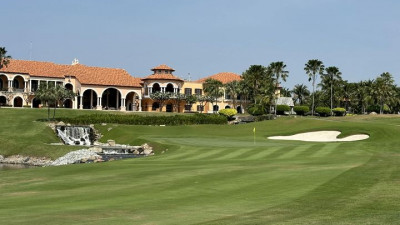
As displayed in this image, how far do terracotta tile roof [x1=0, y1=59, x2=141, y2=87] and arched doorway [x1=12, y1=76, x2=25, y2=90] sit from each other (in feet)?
6.72

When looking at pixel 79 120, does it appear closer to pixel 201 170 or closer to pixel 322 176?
pixel 201 170

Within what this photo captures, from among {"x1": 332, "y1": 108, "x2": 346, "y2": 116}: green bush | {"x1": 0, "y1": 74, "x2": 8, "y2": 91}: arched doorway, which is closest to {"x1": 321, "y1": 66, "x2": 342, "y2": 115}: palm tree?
{"x1": 332, "y1": 108, "x2": 346, "y2": 116}: green bush

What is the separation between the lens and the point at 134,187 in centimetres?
2331

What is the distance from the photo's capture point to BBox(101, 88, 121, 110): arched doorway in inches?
4545

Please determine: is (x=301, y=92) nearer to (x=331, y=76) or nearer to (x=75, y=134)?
(x=331, y=76)

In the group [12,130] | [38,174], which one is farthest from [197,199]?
[12,130]

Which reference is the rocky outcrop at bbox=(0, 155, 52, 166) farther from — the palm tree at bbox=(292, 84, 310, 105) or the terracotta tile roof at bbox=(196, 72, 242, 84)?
the palm tree at bbox=(292, 84, 310, 105)

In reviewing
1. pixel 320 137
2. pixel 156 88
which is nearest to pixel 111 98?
pixel 156 88

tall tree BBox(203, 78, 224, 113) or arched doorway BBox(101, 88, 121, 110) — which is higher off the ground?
tall tree BBox(203, 78, 224, 113)

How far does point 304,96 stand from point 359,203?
508 feet

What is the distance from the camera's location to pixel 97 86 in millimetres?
109562

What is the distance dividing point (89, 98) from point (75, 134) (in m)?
38.2

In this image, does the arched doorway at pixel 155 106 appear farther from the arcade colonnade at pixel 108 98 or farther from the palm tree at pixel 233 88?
the palm tree at pixel 233 88

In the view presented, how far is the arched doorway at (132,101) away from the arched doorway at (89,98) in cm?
726
